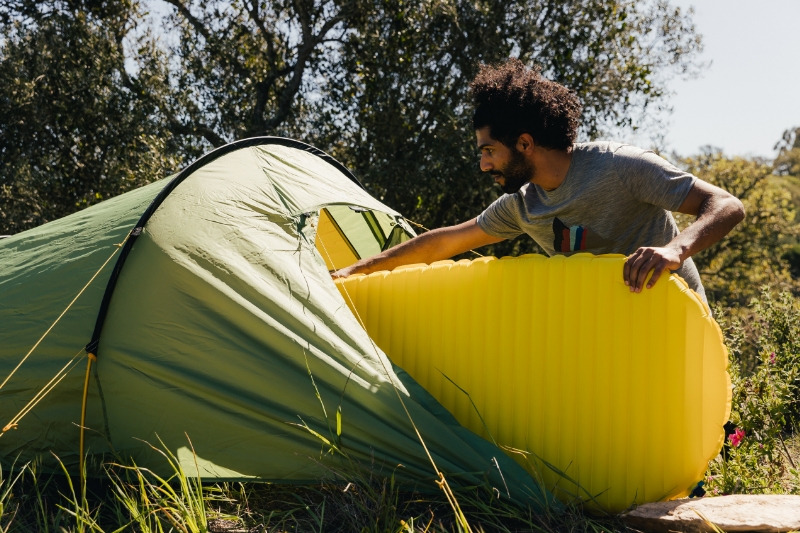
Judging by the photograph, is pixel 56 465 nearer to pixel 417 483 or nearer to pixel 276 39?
pixel 417 483

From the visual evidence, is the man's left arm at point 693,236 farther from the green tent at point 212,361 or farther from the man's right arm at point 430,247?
the man's right arm at point 430,247

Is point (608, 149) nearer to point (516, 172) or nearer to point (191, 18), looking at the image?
point (516, 172)

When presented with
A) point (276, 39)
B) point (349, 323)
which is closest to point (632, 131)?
point (276, 39)

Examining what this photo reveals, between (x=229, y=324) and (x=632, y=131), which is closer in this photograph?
(x=229, y=324)

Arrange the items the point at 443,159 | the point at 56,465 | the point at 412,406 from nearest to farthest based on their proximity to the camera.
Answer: the point at 412,406
the point at 56,465
the point at 443,159

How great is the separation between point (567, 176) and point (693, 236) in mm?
652

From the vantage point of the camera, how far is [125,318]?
252 cm

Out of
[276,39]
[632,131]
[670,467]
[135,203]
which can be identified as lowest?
[670,467]

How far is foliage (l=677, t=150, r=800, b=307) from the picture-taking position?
1200 centimetres

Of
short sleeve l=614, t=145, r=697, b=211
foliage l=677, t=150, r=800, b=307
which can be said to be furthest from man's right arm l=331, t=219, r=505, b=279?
foliage l=677, t=150, r=800, b=307

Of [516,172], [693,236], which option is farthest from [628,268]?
[516,172]

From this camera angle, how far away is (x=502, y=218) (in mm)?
3146

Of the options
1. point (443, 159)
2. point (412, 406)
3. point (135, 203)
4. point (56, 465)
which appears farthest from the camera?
point (443, 159)

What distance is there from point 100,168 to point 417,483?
6.92m
